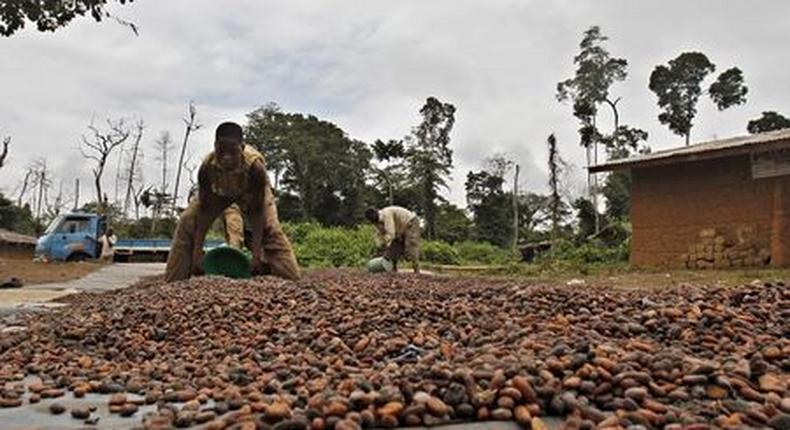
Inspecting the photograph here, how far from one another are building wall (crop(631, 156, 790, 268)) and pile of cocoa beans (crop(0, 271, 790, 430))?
27.4 feet

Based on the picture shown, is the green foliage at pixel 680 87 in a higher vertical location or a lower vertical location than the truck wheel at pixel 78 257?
higher

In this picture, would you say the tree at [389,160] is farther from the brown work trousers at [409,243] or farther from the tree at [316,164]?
the brown work trousers at [409,243]

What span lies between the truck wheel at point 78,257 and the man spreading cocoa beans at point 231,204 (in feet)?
45.4

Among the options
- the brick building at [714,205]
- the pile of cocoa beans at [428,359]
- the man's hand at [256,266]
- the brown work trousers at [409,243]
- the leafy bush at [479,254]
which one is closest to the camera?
the pile of cocoa beans at [428,359]

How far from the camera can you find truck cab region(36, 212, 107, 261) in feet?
65.0

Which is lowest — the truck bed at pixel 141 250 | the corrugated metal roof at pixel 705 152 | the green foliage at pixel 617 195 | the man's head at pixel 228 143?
the truck bed at pixel 141 250

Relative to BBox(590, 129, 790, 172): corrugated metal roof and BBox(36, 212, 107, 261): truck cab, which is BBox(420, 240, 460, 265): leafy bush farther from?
BBox(36, 212, 107, 261): truck cab

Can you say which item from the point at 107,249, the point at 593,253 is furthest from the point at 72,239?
the point at 593,253

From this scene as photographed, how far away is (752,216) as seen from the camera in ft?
39.2

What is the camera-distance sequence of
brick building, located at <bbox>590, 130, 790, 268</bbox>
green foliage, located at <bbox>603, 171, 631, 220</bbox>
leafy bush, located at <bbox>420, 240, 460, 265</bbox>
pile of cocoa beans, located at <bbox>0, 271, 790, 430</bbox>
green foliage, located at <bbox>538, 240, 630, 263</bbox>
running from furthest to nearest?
green foliage, located at <bbox>603, 171, 631, 220</bbox>, leafy bush, located at <bbox>420, 240, 460, 265</bbox>, green foliage, located at <bbox>538, 240, 630, 263</bbox>, brick building, located at <bbox>590, 130, 790, 268</bbox>, pile of cocoa beans, located at <bbox>0, 271, 790, 430</bbox>

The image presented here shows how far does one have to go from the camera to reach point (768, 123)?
28859 mm

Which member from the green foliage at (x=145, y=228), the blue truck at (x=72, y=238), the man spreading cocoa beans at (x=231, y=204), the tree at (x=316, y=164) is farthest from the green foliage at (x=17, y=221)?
the man spreading cocoa beans at (x=231, y=204)

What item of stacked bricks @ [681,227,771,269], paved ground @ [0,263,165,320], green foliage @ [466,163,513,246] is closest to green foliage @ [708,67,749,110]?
green foliage @ [466,163,513,246]

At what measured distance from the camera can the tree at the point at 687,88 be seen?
3009 cm
